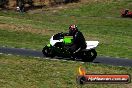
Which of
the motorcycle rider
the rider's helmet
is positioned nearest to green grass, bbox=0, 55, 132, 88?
the motorcycle rider

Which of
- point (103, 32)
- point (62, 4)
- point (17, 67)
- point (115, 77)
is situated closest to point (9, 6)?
point (62, 4)

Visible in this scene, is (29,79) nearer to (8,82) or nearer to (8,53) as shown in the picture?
(8,82)

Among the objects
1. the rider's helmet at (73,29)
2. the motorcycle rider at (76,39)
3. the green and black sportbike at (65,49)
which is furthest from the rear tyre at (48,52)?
the rider's helmet at (73,29)

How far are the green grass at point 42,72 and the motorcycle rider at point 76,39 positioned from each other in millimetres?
1309

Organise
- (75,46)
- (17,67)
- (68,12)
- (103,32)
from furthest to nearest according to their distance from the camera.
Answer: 1. (68,12)
2. (103,32)
3. (75,46)
4. (17,67)

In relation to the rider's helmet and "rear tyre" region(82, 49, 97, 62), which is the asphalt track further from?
the rider's helmet

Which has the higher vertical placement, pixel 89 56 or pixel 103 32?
pixel 89 56

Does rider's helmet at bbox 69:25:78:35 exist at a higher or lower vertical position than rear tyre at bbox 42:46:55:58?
higher

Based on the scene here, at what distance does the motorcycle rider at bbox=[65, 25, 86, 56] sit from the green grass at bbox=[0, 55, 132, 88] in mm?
1309

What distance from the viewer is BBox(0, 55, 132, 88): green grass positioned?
Result: 58.1 feet

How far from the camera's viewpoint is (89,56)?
24.2 meters

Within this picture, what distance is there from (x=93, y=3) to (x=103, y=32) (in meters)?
35.5

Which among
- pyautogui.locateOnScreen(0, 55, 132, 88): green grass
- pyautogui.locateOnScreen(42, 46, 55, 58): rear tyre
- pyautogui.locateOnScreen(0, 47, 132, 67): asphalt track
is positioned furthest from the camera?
pyautogui.locateOnScreen(42, 46, 55, 58): rear tyre

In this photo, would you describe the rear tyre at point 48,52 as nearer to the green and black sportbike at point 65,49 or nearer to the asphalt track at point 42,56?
the green and black sportbike at point 65,49
